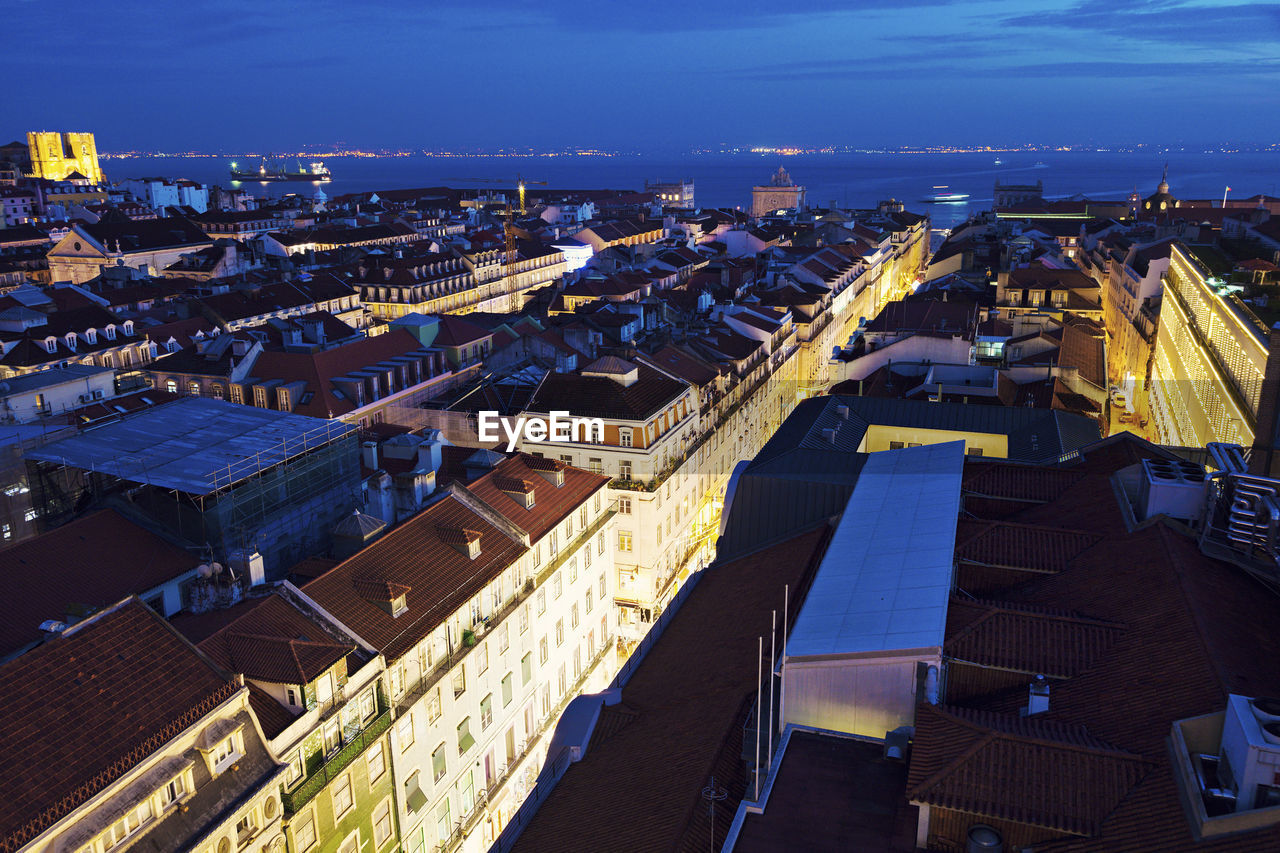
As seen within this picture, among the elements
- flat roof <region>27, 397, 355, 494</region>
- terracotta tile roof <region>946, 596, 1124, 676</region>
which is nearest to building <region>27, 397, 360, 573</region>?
flat roof <region>27, 397, 355, 494</region>

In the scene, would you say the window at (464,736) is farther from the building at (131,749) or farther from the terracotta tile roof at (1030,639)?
the terracotta tile roof at (1030,639)

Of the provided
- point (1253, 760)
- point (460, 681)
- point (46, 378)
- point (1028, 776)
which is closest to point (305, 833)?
point (460, 681)

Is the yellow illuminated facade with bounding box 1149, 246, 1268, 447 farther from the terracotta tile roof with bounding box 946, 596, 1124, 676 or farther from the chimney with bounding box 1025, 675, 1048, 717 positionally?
the chimney with bounding box 1025, 675, 1048, 717

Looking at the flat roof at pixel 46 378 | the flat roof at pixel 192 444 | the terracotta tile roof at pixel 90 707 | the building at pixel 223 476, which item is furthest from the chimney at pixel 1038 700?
the flat roof at pixel 46 378

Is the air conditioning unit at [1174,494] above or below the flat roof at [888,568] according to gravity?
above

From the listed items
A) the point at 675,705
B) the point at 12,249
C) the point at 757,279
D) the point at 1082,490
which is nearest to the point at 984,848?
the point at 675,705

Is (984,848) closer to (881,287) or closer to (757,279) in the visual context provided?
(757,279)

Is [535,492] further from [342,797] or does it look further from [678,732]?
[342,797]
